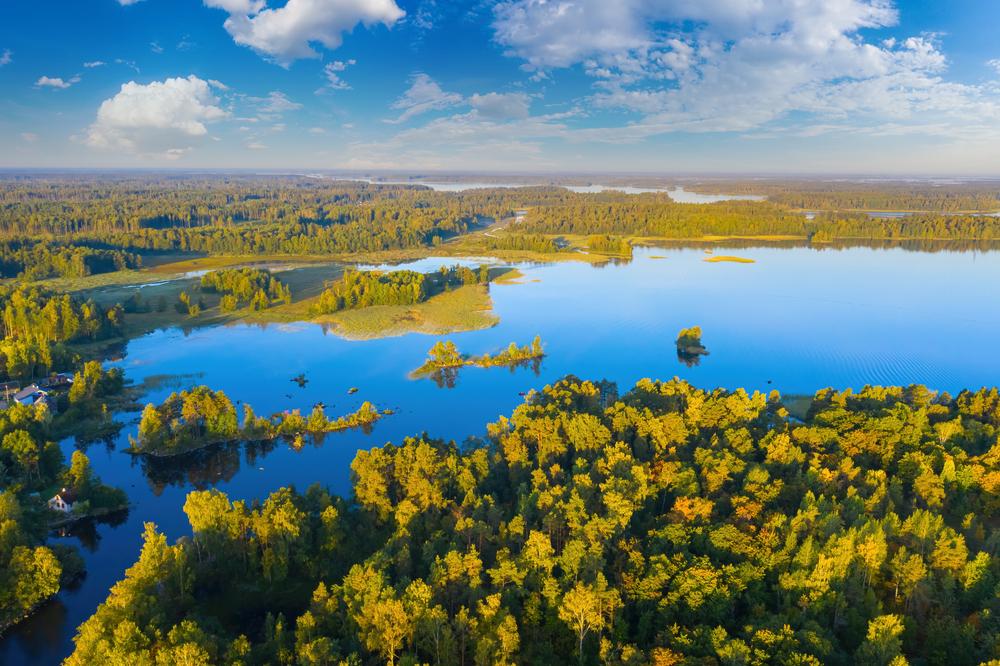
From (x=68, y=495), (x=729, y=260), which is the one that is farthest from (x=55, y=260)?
(x=729, y=260)

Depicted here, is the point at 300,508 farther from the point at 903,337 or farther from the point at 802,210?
the point at 802,210

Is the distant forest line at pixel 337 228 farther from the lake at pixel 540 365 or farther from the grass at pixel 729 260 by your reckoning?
the lake at pixel 540 365

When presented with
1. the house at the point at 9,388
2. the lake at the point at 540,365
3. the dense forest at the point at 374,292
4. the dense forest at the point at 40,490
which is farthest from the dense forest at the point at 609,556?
the dense forest at the point at 374,292

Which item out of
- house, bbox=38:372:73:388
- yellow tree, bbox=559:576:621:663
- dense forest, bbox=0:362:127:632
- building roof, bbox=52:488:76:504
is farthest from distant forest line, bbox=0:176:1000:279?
yellow tree, bbox=559:576:621:663

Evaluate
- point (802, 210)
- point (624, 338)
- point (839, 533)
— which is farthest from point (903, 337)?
point (802, 210)

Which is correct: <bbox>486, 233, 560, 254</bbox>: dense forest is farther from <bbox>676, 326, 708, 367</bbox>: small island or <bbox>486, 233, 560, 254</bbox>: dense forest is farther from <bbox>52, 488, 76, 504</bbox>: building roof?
<bbox>52, 488, 76, 504</bbox>: building roof

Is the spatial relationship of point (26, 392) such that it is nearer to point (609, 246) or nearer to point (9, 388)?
point (9, 388)
